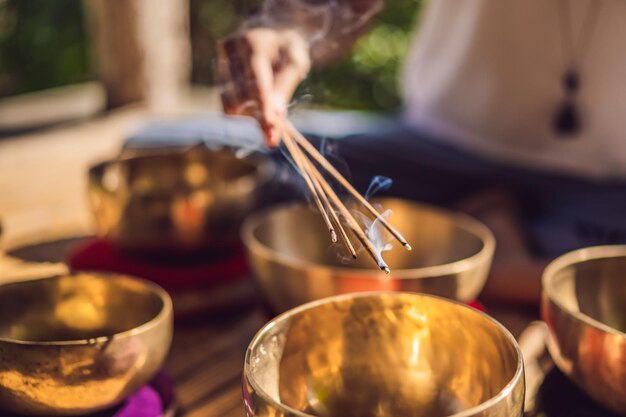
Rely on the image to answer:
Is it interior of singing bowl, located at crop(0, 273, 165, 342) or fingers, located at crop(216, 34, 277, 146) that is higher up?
fingers, located at crop(216, 34, 277, 146)

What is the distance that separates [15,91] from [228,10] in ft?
5.91

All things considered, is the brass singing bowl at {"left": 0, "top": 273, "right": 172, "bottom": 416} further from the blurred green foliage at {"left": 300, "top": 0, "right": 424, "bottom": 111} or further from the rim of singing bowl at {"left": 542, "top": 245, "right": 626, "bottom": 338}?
the blurred green foliage at {"left": 300, "top": 0, "right": 424, "bottom": 111}

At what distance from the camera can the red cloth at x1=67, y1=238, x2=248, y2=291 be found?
1.21 m

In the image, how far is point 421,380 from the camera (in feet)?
2.73

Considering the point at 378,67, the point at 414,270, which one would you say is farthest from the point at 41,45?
the point at 414,270

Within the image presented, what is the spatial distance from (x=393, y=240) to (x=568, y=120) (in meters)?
0.61

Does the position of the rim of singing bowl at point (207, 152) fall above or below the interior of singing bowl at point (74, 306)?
above

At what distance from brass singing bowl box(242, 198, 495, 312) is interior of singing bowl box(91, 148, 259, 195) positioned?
0.80 ft

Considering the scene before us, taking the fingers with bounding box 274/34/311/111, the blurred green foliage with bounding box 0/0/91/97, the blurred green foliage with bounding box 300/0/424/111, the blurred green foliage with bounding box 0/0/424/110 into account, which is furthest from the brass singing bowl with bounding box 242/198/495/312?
the blurred green foliage with bounding box 0/0/91/97

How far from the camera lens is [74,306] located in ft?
3.10

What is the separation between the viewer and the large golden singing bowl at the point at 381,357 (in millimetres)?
768

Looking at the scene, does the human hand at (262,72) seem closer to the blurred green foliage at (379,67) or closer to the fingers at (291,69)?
the fingers at (291,69)

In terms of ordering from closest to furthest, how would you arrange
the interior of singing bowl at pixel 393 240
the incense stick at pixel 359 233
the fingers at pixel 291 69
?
1. the incense stick at pixel 359 233
2. the fingers at pixel 291 69
3. the interior of singing bowl at pixel 393 240

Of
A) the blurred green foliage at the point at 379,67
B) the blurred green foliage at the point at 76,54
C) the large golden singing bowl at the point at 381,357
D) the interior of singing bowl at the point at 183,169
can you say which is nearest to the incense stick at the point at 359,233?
the large golden singing bowl at the point at 381,357
